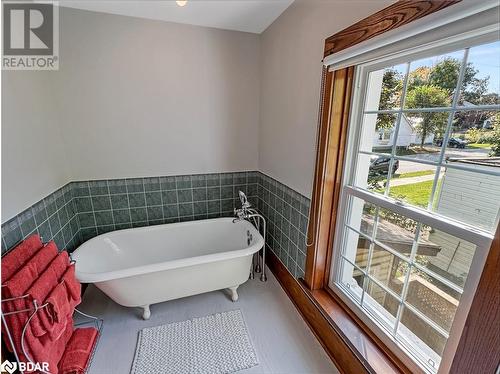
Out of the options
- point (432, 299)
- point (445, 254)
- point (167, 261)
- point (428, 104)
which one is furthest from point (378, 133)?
point (167, 261)

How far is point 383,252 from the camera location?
1.40 metres

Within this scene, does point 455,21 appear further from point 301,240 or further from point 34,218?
point 34,218

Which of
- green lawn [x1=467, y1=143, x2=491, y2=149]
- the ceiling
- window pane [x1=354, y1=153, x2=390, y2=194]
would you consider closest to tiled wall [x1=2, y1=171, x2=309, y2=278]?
window pane [x1=354, y1=153, x2=390, y2=194]

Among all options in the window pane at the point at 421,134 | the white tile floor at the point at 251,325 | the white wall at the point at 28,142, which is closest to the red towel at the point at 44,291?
the white wall at the point at 28,142

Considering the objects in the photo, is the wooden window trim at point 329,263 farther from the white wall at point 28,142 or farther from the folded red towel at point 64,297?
the white wall at point 28,142

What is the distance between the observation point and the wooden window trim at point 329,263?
2.69 feet

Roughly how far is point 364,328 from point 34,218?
2.26m

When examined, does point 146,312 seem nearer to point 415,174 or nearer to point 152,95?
point 152,95

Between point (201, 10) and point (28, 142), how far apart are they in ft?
5.13

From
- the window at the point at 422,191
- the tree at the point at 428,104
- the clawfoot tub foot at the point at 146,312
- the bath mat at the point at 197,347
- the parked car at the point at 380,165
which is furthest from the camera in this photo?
the clawfoot tub foot at the point at 146,312

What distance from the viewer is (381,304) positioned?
4.78 ft

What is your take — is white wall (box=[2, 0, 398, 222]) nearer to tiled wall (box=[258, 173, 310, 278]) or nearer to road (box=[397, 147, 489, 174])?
tiled wall (box=[258, 173, 310, 278])

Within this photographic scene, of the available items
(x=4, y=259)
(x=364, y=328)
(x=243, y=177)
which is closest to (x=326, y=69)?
(x=243, y=177)

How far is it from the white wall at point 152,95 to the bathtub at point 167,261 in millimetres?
611
